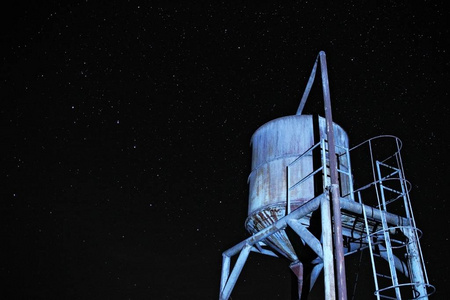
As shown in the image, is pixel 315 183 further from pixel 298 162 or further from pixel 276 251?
pixel 276 251

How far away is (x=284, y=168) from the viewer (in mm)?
9141

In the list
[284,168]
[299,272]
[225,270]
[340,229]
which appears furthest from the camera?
[225,270]

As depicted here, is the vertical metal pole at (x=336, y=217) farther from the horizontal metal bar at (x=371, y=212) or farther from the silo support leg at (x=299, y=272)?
the silo support leg at (x=299, y=272)

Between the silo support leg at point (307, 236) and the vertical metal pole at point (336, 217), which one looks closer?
the vertical metal pole at point (336, 217)

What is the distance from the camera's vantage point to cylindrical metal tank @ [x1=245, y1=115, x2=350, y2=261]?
28.7 ft

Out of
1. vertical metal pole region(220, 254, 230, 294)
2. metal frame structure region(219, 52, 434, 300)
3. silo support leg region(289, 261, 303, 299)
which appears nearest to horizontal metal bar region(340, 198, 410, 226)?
metal frame structure region(219, 52, 434, 300)

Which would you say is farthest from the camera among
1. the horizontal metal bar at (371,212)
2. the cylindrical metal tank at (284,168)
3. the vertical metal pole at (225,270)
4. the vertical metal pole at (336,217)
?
the vertical metal pole at (225,270)

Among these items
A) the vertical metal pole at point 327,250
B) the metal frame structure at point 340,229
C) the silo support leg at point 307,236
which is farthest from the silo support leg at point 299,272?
the vertical metal pole at point 327,250

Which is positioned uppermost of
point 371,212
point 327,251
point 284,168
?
point 284,168

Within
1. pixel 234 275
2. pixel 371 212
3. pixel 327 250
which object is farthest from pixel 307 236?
pixel 234 275

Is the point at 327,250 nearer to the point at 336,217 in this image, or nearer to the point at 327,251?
the point at 327,251

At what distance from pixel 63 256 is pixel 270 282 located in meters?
20.9

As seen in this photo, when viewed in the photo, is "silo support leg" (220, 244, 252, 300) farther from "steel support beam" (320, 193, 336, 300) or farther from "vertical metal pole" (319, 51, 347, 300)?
"vertical metal pole" (319, 51, 347, 300)

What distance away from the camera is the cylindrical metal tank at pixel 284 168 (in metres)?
8.76
